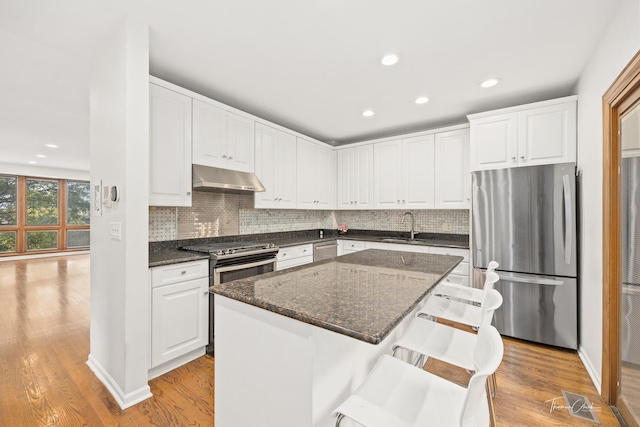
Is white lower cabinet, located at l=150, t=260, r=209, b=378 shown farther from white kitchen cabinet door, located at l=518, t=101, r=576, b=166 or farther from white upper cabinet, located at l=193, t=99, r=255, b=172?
white kitchen cabinet door, located at l=518, t=101, r=576, b=166

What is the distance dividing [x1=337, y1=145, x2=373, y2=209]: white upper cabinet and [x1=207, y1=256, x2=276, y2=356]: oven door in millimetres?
1881

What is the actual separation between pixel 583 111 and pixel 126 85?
3541mm

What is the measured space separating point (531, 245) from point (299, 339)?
8.65ft

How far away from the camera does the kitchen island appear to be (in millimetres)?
988

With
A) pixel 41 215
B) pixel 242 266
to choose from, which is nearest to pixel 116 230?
pixel 242 266

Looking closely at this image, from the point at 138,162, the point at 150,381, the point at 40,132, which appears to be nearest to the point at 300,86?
the point at 138,162

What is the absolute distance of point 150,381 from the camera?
81.4 inches

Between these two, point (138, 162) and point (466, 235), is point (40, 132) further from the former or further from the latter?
point (466, 235)

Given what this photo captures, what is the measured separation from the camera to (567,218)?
246 centimetres

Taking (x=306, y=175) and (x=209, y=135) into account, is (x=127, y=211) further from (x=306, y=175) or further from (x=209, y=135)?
(x=306, y=175)

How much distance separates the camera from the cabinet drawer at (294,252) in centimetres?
328

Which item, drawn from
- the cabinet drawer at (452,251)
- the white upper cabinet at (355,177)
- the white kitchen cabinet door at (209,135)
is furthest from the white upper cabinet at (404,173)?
the white kitchen cabinet door at (209,135)

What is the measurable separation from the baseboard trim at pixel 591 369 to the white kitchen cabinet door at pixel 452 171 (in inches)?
66.7

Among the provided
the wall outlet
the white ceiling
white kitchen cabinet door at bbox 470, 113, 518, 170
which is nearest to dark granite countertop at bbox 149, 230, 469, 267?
the wall outlet
